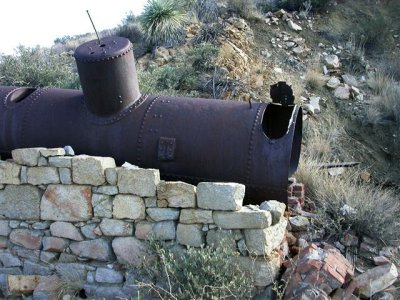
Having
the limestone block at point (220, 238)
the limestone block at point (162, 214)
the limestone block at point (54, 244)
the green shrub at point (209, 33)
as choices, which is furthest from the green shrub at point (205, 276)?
the green shrub at point (209, 33)

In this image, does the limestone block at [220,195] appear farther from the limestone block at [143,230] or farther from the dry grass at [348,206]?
the dry grass at [348,206]

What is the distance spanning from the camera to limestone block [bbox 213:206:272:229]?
4305 millimetres

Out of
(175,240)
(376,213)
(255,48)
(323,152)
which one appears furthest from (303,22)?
(175,240)

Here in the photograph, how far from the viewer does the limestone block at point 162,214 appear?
4.57m

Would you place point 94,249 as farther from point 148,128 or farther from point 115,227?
point 148,128

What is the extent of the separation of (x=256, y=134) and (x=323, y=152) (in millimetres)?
3458

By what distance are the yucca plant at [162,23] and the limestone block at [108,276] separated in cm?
699

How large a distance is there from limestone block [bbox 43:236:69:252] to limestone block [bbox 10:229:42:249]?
0.08 metres

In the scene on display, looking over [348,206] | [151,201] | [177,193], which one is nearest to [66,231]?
[151,201]

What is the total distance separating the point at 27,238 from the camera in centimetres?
509

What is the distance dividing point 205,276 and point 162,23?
26.0 ft

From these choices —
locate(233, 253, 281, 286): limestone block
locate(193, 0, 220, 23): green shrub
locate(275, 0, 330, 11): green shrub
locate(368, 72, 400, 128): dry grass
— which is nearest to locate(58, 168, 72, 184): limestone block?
locate(233, 253, 281, 286): limestone block

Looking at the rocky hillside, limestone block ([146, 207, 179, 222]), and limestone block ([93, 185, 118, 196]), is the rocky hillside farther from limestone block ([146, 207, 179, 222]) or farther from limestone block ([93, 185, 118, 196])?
limestone block ([93, 185, 118, 196])

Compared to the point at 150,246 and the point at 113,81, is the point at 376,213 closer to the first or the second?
the point at 150,246
